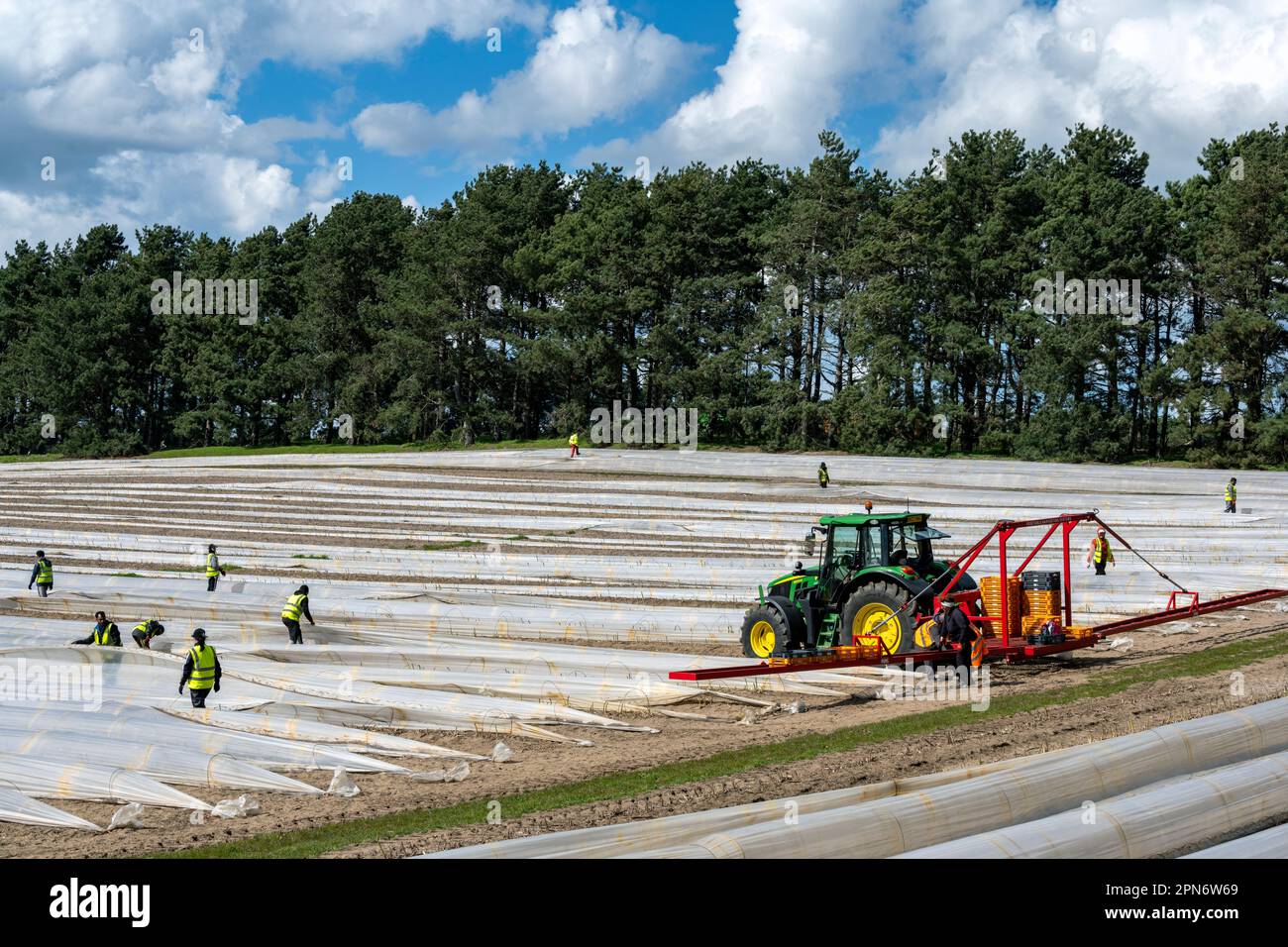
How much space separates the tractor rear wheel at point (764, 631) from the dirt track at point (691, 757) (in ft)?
6.12

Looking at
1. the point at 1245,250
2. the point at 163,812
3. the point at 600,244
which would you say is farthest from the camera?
the point at 600,244

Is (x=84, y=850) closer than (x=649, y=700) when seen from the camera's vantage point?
Yes

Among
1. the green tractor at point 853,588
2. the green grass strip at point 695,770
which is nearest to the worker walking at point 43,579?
the green tractor at point 853,588

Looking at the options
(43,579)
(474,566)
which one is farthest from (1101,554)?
(43,579)

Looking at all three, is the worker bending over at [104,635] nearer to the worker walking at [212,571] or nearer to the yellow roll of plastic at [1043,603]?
the worker walking at [212,571]

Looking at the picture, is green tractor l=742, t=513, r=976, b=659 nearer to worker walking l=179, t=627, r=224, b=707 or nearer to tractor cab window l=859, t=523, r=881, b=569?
tractor cab window l=859, t=523, r=881, b=569

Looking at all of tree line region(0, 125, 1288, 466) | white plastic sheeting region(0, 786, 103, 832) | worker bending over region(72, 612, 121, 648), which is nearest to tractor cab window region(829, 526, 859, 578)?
white plastic sheeting region(0, 786, 103, 832)

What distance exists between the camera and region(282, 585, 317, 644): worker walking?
18109mm

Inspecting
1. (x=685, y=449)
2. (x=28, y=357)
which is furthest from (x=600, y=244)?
(x=28, y=357)

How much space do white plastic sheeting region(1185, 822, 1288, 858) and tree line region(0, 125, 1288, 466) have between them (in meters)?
57.1

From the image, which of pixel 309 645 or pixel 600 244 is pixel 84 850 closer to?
pixel 309 645

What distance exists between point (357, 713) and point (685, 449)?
5419 centimetres

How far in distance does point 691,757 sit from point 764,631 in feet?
17.3

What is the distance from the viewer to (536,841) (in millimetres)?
7918
